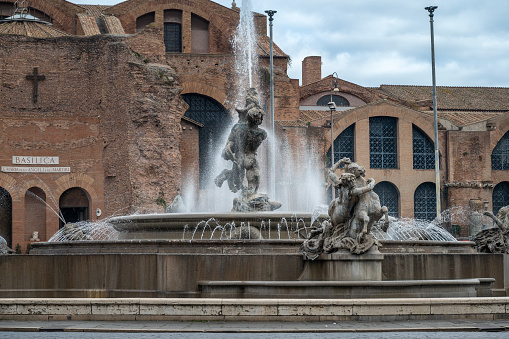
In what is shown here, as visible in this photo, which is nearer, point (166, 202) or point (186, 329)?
point (186, 329)

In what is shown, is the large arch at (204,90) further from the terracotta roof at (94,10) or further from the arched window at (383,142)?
the arched window at (383,142)

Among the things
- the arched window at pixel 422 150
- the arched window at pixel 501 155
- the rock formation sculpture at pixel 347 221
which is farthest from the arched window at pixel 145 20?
the rock formation sculpture at pixel 347 221

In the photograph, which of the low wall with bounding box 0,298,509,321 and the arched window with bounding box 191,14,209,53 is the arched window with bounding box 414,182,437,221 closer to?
the arched window with bounding box 191,14,209,53

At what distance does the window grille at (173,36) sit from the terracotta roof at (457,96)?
14763 millimetres

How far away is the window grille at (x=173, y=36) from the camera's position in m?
48.8

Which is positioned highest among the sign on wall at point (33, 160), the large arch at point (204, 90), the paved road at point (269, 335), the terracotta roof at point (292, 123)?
the large arch at point (204, 90)

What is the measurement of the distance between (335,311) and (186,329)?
2059mm

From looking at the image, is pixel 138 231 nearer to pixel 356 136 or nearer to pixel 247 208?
pixel 247 208

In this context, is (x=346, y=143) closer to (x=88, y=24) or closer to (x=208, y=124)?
(x=208, y=124)

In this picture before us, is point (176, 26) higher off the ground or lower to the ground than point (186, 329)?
higher

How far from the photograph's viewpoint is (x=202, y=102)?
4456 centimetres

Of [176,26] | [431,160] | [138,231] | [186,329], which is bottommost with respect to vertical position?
[186,329]

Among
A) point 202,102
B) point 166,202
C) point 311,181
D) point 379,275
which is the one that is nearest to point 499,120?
point 311,181

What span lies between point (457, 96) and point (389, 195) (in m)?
12.3
